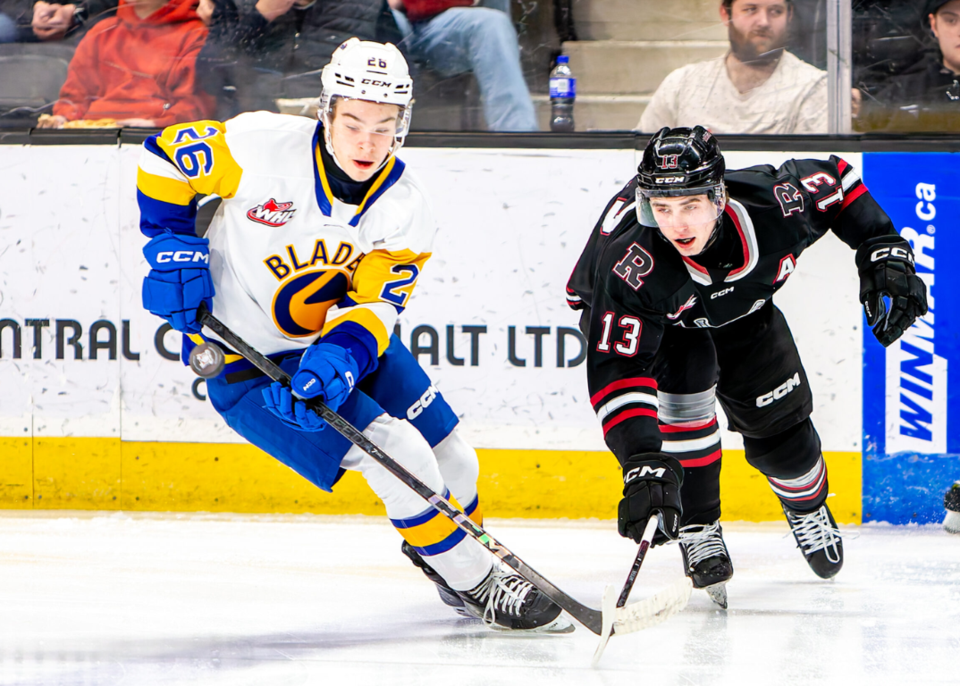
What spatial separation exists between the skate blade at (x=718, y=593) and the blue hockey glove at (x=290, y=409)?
1019 millimetres

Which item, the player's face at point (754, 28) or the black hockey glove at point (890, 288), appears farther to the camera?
the player's face at point (754, 28)

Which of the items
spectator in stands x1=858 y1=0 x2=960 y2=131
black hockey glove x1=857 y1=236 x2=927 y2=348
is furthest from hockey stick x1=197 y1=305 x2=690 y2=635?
spectator in stands x1=858 y1=0 x2=960 y2=131

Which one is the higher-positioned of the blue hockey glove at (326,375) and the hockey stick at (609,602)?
the blue hockey glove at (326,375)

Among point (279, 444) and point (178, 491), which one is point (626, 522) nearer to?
point (279, 444)

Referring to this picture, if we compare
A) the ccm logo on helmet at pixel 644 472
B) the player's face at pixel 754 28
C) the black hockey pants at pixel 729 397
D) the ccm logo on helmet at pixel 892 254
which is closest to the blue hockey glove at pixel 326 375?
the ccm logo on helmet at pixel 644 472

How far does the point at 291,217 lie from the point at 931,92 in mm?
2286

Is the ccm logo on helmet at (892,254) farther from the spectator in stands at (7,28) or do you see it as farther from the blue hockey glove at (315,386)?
the spectator in stands at (7,28)

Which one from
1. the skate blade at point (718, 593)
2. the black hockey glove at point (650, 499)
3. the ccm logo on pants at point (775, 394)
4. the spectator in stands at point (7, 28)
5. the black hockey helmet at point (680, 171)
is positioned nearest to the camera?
the black hockey glove at point (650, 499)

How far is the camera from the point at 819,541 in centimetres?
273

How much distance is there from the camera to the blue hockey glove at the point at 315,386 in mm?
2070

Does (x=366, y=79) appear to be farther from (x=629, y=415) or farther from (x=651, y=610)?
(x=651, y=610)

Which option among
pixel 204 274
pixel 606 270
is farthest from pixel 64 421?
pixel 606 270

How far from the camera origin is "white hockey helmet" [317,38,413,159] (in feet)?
7.00

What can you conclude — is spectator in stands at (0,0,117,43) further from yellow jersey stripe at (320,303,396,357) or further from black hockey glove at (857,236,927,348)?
black hockey glove at (857,236,927,348)
